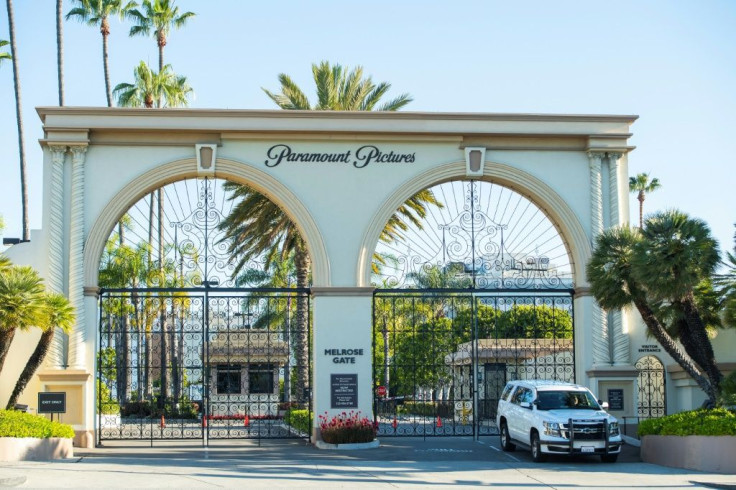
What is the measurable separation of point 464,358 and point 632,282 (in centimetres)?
1278

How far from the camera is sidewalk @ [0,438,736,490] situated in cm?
1708

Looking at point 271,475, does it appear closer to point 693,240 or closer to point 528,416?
point 528,416

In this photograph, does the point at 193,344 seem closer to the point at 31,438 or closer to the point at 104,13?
the point at 31,438

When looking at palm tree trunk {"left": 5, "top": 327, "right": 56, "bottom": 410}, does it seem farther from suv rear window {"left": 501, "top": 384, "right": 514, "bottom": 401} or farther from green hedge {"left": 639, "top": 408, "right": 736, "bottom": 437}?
green hedge {"left": 639, "top": 408, "right": 736, "bottom": 437}

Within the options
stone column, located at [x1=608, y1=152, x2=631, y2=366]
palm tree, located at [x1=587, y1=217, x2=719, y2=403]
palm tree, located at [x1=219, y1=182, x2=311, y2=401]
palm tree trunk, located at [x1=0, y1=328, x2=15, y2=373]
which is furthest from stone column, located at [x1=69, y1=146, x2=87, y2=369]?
stone column, located at [x1=608, y1=152, x2=631, y2=366]

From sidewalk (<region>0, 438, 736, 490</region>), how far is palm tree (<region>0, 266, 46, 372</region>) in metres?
3.13

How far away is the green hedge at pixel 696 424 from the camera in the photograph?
18781 millimetres

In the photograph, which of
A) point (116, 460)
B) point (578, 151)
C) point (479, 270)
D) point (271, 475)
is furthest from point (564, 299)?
point (116, 460)

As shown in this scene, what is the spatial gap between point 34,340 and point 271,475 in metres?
8.72

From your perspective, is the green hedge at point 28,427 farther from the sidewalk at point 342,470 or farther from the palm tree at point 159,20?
the palm tree at point 159,20

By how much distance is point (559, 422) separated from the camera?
19875 mm

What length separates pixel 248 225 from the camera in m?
31.0

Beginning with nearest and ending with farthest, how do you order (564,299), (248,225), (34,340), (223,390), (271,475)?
(271,475) → (34,340) → (564,299) → (248,225) → (223,390)

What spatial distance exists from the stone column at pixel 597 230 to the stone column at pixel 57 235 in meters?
13.4
